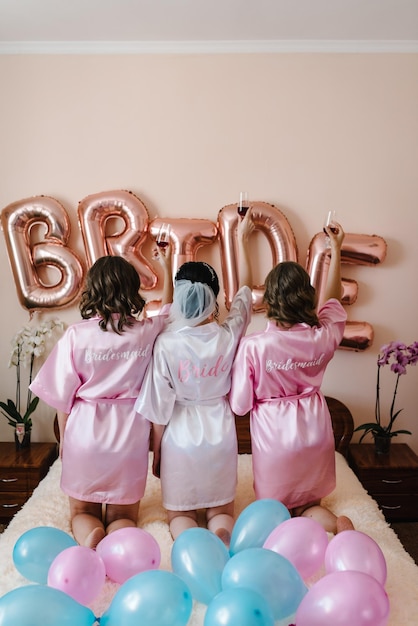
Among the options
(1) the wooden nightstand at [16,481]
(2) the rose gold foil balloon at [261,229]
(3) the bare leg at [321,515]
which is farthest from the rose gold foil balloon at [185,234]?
(3) the bare leg at [321,515]

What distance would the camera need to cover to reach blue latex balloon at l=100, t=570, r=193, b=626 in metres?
1.25

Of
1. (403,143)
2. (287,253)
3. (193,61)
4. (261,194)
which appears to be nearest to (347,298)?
(287,253)

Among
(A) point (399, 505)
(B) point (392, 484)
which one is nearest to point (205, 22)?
(B) point (392, 484)

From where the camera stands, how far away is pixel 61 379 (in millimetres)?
2059

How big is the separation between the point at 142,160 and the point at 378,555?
2331 millimetres

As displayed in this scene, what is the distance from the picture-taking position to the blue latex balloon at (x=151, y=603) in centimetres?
125

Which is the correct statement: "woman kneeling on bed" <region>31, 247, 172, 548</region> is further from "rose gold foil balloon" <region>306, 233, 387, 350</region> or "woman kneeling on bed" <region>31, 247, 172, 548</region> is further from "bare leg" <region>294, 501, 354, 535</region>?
"rose gold foil balloon" <region>306, 233, 387, 350</region>

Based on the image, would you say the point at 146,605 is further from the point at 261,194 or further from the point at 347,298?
the point at 261,194

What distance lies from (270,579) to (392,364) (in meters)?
1.80

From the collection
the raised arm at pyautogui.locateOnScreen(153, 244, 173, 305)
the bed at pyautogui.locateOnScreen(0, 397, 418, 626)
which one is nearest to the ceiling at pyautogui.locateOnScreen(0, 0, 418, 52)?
the raised arm at pyautogui.locateOnScreen(153, 244, 173, 305)

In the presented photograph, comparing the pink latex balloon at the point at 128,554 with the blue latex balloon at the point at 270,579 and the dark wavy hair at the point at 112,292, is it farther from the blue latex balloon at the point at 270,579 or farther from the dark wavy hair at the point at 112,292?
the dark wavy hair at the point at 112,292

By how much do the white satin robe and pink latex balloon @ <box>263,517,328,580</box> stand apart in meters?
0.43

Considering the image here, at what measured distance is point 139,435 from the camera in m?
2.06

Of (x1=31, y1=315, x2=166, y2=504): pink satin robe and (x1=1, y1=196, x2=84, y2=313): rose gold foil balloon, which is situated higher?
(x1=1, y1=196, x2=84, y2=313): rose gold foil balloon
